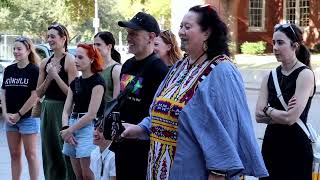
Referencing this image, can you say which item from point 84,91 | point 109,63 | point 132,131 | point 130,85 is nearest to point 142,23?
point 130,85

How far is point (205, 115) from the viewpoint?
303cm

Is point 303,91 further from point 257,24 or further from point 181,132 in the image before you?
point 257,24

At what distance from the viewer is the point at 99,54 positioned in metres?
5.93

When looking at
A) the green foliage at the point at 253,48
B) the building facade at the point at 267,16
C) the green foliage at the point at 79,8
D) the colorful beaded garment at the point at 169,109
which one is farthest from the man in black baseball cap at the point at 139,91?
the building facade at the point at 267,16

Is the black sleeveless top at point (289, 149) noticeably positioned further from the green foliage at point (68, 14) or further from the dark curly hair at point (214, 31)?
the green foliage at point (68, 14)

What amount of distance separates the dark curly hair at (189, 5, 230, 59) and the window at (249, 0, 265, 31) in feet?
122

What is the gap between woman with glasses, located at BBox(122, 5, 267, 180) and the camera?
3.01 m

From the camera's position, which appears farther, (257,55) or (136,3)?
(136,3)

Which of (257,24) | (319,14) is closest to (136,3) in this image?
(257,24)

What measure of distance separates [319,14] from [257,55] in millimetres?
6411

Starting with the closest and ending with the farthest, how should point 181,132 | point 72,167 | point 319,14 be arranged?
point 181,132 < point 72,167 < point 319,14

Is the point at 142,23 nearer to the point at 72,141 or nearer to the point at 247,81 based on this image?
the point at 72,141

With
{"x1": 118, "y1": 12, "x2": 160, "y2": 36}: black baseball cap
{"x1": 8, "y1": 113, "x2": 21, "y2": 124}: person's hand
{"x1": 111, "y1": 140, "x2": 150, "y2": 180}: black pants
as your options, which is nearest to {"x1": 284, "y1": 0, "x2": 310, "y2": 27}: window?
{"x1": 8, "y1": 113, "x2": 21, "y2": 124}: person's hand

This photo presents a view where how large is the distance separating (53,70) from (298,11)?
35141mm
